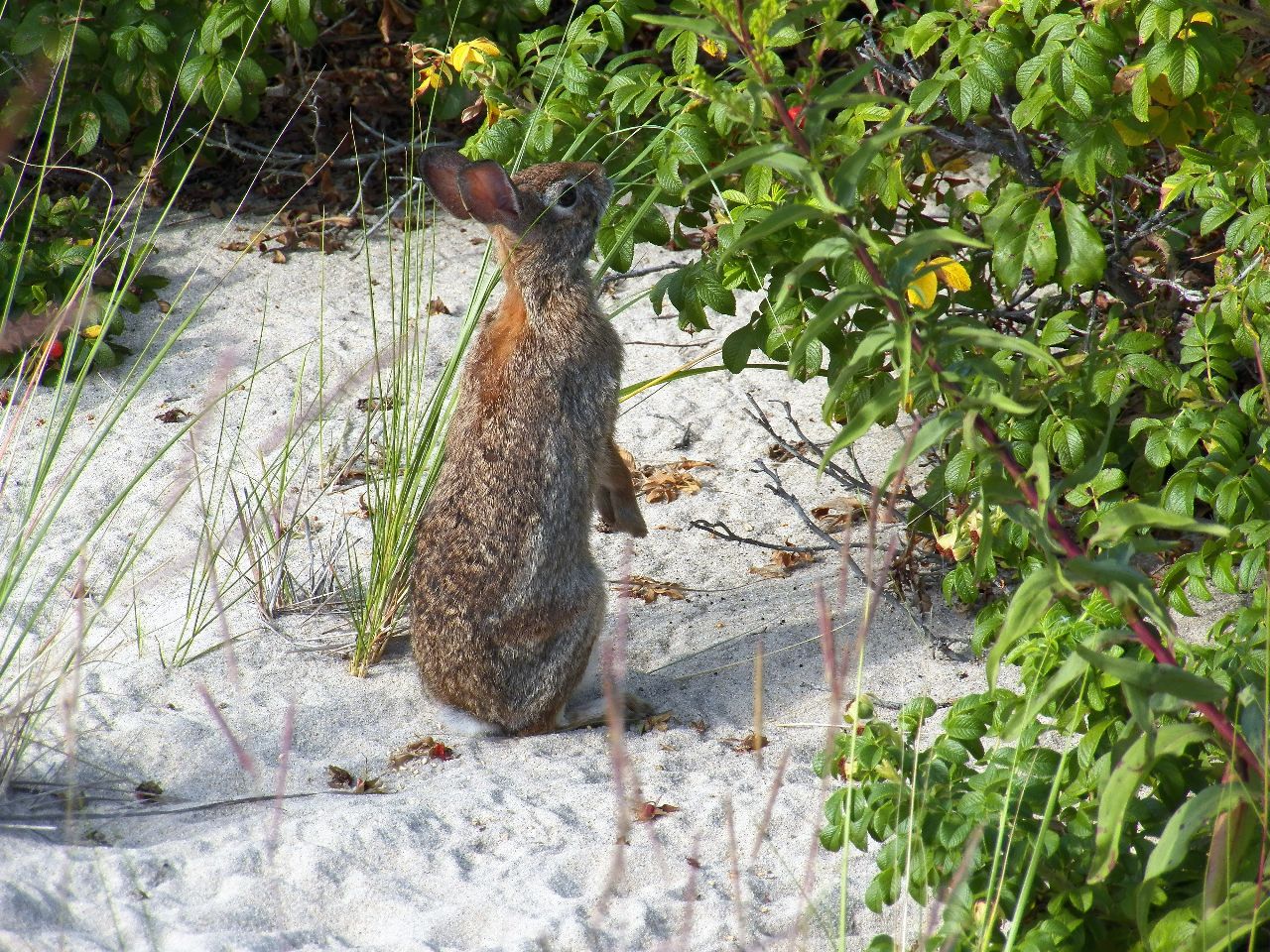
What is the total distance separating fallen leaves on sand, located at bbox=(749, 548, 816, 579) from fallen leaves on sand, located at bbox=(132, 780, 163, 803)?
8.20ft

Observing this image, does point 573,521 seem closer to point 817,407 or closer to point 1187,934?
point 817,407

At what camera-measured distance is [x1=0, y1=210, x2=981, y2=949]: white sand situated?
10.4ft

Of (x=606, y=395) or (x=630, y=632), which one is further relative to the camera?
(x=630, y=632)

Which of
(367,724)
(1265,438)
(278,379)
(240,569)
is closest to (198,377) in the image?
(278,379)

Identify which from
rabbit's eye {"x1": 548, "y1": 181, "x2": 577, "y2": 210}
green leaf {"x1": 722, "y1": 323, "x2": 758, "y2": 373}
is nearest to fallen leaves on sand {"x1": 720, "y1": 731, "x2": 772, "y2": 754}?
green leaf {"x1": 722, "y1": 323, "x2": 758, "y2": 373}

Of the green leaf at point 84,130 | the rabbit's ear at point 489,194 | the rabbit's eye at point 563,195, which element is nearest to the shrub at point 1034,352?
the rabbit's ear at point 489,194

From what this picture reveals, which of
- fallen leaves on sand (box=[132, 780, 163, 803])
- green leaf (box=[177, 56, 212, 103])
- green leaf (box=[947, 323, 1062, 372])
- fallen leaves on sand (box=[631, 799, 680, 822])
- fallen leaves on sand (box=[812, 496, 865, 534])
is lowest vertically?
fallen leaves on sand (box=[631, 799, 680, 822])

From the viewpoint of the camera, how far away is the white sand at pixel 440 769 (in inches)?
125

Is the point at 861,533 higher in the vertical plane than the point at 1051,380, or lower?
lower

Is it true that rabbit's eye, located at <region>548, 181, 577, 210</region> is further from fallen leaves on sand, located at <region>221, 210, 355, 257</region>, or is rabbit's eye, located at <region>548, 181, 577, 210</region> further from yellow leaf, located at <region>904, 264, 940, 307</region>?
fallen leaves on sand, located at <region>221, 210, 355, 257</region>

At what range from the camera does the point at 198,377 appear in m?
6.85

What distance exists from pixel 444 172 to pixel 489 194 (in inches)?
6.7

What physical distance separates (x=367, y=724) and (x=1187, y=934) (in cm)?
300

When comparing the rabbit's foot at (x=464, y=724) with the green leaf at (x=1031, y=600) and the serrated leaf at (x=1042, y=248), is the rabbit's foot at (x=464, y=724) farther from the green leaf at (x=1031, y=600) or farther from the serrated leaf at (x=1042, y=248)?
the green leaf at (x=1031, y=600)
